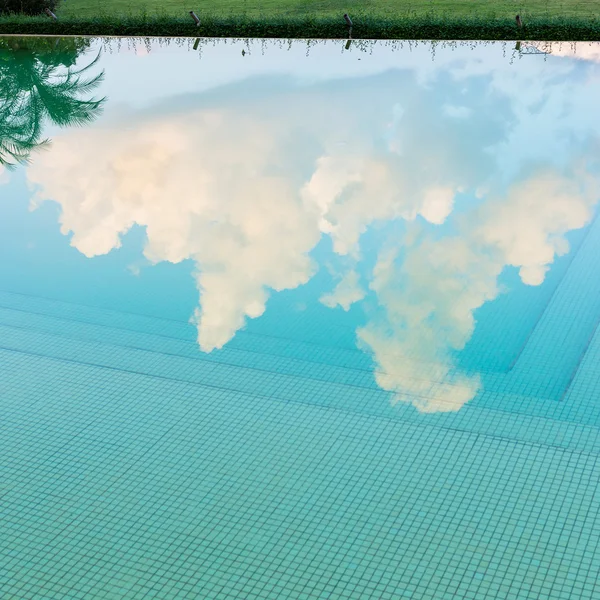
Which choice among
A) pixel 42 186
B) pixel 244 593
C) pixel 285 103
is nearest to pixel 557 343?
pixel 244 593

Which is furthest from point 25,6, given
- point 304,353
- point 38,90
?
point 304,353

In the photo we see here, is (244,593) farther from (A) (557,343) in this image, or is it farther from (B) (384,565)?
(A) (557,343)

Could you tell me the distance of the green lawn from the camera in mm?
12648

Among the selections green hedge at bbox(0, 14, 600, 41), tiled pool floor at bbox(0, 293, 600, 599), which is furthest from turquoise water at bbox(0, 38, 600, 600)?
green hedge at bbox(0, 14, 600, 41)

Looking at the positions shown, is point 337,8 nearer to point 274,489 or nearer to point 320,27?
point 320,27

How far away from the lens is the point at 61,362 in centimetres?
496

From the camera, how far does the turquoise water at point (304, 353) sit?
3.58m

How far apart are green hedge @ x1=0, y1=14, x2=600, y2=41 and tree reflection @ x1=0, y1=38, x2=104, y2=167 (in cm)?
30

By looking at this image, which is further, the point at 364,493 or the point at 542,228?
the point at 542,228

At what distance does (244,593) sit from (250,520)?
0.43 metres

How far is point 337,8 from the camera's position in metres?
13.5

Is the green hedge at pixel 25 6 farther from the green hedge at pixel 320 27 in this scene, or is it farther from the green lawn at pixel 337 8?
the green lawn at pixel 337 8

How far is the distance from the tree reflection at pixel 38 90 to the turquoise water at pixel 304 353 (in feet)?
0.64

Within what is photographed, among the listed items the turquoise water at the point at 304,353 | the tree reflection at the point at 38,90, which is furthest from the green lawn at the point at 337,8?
the turquoise water at the point at 304,353
